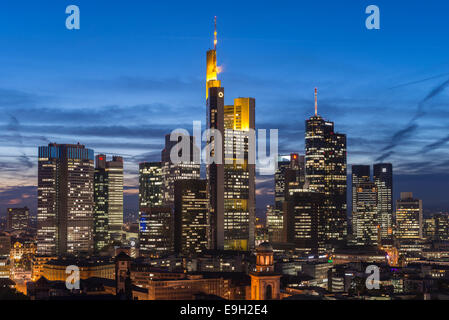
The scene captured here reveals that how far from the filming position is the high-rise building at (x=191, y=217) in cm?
13700

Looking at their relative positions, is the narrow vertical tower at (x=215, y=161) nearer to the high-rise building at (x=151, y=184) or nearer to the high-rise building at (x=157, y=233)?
A: the high-rise building at (x=157, y=233)

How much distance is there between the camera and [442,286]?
79.0 metres

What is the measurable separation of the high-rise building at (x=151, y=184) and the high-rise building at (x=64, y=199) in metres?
22.0

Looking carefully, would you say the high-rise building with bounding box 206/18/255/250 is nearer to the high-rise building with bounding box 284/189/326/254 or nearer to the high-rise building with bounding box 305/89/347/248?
the high-rise building with bounding box 284/189/326/254

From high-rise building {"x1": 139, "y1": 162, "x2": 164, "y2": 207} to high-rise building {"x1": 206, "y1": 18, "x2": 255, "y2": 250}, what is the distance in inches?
1712

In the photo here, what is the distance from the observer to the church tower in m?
54.9

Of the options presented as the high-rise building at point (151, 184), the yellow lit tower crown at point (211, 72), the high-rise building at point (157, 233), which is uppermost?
the yellow lit tower crown at point (211, 72)

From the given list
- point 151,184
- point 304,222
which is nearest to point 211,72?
point 304,222

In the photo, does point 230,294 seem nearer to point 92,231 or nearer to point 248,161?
point 248,161

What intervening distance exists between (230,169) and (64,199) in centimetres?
4693

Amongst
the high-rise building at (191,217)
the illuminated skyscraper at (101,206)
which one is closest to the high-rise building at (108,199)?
the illuminated skyscraper at (101,206)

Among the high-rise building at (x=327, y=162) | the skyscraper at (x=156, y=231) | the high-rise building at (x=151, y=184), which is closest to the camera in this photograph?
the skyscraper at (x=156, y=231)
